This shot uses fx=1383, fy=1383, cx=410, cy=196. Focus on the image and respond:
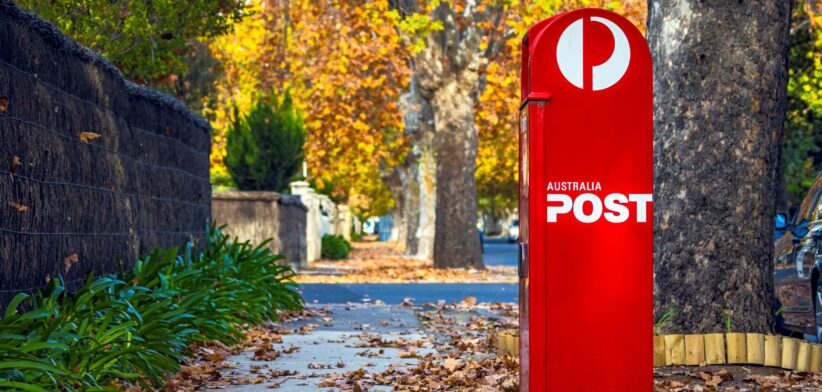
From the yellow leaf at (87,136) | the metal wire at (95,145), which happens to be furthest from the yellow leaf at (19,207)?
the yellow leaf at (87,136)

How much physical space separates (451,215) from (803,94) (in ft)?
42.9

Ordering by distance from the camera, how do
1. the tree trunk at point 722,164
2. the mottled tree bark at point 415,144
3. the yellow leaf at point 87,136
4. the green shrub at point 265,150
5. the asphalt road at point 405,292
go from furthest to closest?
the mottled tree bark at point 415,144
the green shrub at point 265,150
the asphalt road at point 405,292
the yellow leaf at point 87,136
the tree trunk at point 722,164

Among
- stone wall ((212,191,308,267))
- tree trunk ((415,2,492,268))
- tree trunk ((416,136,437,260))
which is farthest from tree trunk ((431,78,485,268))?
tree trunk ((416,136,437,260))

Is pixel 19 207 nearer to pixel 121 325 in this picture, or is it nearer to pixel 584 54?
pixel 121 325

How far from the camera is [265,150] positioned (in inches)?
1243

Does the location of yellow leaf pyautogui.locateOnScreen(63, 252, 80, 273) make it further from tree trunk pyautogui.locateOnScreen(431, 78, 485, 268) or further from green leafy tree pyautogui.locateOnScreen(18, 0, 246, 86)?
tree trunk pyautogui.locateOnScreen(431, 78, 485, 268)

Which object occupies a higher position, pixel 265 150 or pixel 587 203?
pixel 265 150

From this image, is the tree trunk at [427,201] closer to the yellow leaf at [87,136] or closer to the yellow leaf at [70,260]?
the yellow leaf at [87,136]

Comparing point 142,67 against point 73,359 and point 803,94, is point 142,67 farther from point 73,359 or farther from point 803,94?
point 803,94

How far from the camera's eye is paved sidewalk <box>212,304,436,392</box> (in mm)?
9227

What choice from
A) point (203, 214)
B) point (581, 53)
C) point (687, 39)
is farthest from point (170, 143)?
point (581, 53)

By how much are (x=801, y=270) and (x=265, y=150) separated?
21.4 metres

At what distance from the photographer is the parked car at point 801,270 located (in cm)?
1088

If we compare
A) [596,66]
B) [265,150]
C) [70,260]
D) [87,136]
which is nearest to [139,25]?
[87,136]
